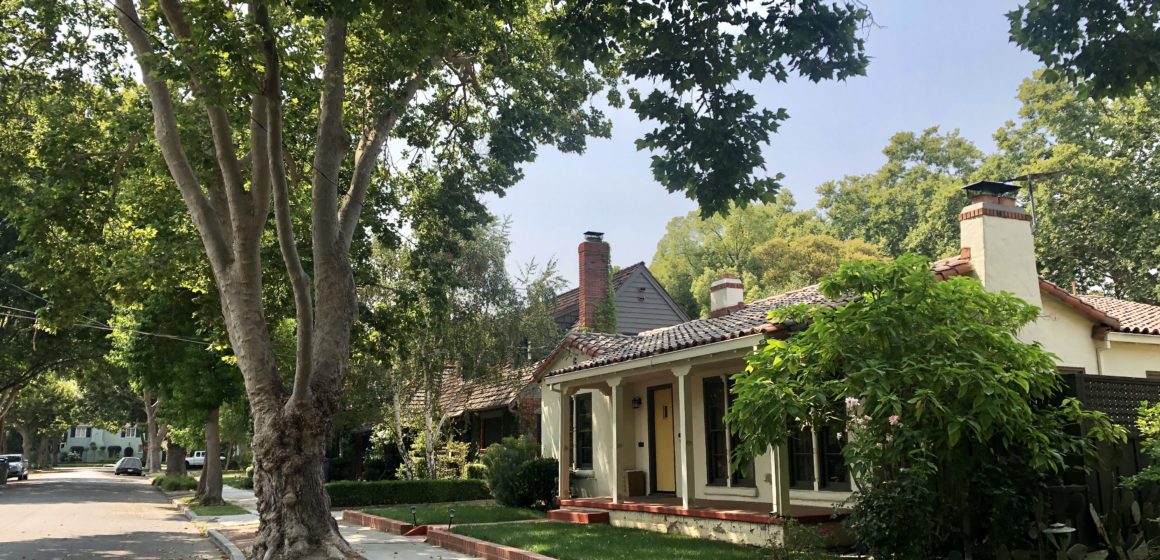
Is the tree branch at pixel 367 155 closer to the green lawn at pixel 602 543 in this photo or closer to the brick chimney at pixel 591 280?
the green lawn at pixel 602 543

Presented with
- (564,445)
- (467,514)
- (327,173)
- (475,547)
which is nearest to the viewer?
(475,547)

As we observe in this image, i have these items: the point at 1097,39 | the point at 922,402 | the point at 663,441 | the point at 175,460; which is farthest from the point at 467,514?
the point at 175,460

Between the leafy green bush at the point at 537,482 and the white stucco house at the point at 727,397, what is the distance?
1.69 metres

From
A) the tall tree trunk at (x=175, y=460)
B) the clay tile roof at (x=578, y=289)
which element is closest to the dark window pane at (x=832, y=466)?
the clay tile roof at (x=578, y=289)

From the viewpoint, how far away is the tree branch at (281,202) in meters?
10.1

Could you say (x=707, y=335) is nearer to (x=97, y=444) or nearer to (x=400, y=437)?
(x=400, y=437)

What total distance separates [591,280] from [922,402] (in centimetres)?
1782

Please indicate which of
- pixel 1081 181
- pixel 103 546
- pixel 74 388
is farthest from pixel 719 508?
pixel 74 388

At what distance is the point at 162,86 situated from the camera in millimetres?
12195

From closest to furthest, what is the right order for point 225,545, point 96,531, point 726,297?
point 225,545 → point 96,531 → point 726,297

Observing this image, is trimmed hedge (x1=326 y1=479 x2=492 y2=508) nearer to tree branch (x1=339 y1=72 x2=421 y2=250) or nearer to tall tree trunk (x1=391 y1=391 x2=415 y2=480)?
tall tree trunk (x1=391 y1=391 x2=415 y2=480)

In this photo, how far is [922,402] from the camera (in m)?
7.63

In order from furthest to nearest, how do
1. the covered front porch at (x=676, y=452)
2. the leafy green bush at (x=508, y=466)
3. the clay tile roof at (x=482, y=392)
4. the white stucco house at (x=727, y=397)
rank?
the clay tile roof at (x=482, y=392), the leafy green bush at (x=508, y=466), the covered front porch at (x=676, y=452), the white stucco house at (x=727, y=397)

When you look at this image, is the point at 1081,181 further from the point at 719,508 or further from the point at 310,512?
the point at 310,512
